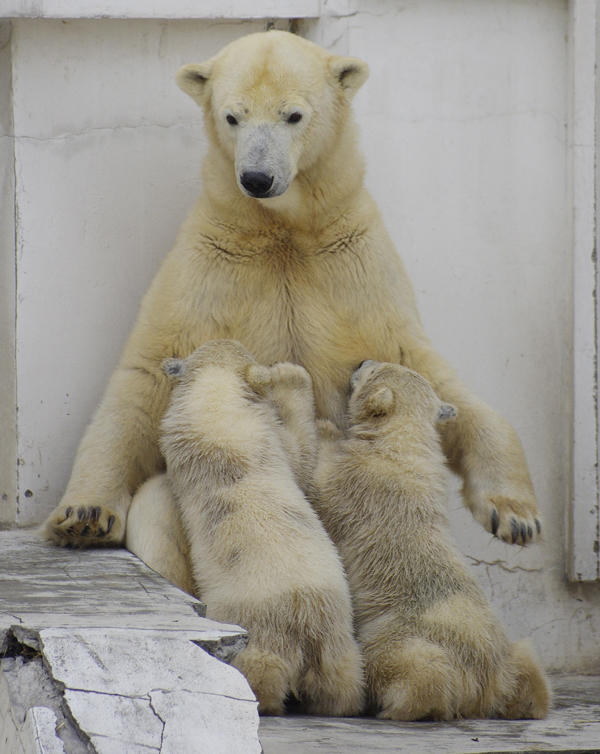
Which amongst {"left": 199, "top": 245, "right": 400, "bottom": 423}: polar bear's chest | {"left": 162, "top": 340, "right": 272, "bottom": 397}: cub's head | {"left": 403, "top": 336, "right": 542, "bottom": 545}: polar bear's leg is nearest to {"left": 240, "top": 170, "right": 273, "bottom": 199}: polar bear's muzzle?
{"left": 199, "top": 245, "right": 400, "bottom": 423}: polar bear's chest

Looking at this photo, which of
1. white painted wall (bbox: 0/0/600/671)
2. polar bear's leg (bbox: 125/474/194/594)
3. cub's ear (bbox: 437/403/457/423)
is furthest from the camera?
white painted wall (bbox: 0/0/600/671)

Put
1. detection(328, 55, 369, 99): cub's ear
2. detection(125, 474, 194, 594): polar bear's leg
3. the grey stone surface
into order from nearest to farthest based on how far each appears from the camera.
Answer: the grey stone surface → detection(125, 474, 194, 594): polar bear's leg → detection(328, 55, 369, 99): cub's ear

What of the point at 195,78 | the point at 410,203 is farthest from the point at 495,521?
the point at 195,78

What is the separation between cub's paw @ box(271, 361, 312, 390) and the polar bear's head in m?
0.58

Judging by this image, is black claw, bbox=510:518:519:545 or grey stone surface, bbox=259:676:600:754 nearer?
grey stone surface, bbox=259:676:600:754

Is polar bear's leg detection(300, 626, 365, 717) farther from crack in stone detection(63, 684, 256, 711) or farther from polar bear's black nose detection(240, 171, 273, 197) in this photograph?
polar bear's black nose detection(240, 171, 273, 197)

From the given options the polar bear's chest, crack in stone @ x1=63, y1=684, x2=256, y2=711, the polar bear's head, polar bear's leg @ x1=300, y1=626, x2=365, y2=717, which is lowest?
polar bear's leg @ x1=300, y1=626, x2=365, y2=717

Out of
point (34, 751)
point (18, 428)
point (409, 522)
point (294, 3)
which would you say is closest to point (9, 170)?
point (18, 428)

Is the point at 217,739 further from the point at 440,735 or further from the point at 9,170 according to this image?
the point at 9,170

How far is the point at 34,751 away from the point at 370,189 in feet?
9.78

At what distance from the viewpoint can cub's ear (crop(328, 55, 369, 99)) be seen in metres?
3.46

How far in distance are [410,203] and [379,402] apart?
4.56 ft

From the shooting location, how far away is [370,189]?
4.16 metres

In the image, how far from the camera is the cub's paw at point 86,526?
3.14 metres
